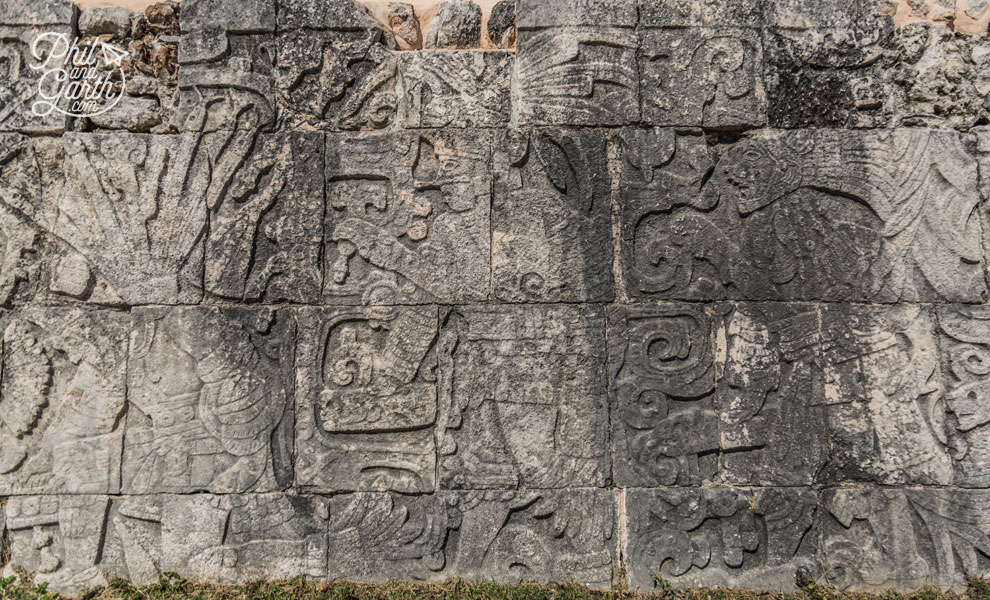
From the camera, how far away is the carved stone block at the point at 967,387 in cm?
321

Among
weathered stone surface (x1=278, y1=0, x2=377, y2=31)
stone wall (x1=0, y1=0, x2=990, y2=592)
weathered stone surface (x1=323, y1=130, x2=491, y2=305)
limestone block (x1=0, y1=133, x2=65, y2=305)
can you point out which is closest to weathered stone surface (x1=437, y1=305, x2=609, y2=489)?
stone wall (x1=0, y1=0, x2=990, y2=592)

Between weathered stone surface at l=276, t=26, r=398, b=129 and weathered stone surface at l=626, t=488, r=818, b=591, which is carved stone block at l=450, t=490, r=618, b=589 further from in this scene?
weathered stone surface at l=276, t=26, r=398, b=129

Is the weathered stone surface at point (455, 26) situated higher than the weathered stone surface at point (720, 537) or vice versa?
the weathered stone surface at point (455, 26)

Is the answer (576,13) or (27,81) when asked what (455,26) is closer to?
(576,13)

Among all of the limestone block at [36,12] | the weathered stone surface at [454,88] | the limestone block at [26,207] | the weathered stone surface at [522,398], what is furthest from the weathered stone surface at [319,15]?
the weathered stone surface at [522,398]

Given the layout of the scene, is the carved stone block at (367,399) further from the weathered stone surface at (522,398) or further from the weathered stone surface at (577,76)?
the weathered stone surface at (577,76)

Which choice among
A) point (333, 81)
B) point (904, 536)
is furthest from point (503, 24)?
point (904, 536)

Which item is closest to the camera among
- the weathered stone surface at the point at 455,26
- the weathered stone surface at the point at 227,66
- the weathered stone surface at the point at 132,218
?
the weathered stone surface at the point at 132,218

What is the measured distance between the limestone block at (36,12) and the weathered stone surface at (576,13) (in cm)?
241

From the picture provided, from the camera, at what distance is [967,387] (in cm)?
324

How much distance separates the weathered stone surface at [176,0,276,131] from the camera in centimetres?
336

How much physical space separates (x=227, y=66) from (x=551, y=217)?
187 centimetres

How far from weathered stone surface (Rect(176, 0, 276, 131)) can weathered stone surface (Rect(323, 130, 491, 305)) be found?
1.55 ft

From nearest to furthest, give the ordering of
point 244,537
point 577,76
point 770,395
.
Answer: point 244,537 < point 770,395 < point 577,76
